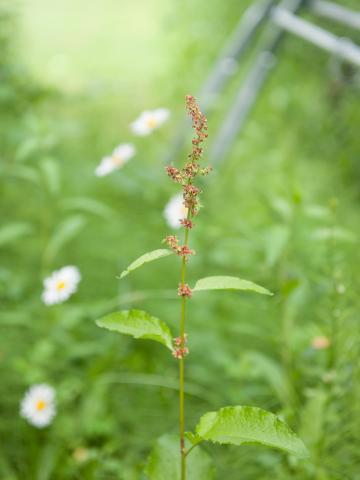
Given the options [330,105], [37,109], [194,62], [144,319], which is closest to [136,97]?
[194,62]

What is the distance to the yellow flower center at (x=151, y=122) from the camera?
1574 mm

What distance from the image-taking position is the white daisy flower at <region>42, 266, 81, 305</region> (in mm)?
1226

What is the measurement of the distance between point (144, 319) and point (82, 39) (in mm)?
3224

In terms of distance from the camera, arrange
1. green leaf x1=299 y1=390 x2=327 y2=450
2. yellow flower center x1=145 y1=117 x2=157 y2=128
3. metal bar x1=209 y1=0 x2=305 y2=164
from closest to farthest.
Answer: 1. green leaf x1=299 y1=390 x2=327 y2=450
2. yellow flower center x1=145 y1=117 x2=157 y2=128
3. metal bar x1=209 y1=0 x2=305 y2=164

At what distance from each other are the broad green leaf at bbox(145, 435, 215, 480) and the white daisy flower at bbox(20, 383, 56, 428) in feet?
1.60

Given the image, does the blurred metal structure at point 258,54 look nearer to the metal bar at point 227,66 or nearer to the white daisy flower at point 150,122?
the metal bar at point 227,66

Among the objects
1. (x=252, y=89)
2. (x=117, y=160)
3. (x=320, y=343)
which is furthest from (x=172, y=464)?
(x=252, y=89)

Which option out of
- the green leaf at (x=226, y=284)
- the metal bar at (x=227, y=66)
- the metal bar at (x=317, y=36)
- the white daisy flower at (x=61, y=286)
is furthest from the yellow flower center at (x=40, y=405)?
the metal bar at (x=227, y=66)

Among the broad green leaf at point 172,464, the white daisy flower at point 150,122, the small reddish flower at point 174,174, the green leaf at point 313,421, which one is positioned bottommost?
the broad green leaf at point 172,464

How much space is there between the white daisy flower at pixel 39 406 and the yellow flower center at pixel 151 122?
2.44ft

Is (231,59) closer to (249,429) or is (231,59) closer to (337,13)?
(337,13)

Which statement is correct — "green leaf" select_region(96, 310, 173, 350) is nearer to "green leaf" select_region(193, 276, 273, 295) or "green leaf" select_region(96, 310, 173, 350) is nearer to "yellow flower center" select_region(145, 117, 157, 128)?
"green leaf" select_region(193, 276, 273, 295)

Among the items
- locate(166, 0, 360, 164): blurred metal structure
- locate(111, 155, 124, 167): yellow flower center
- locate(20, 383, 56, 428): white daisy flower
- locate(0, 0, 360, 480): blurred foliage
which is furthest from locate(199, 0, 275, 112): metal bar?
locate(20, 383, 56, 428): white daisy flower

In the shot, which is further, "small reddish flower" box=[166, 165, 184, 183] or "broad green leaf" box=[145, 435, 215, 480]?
"broad green leaf" box=[145, 435, 215, 480]
